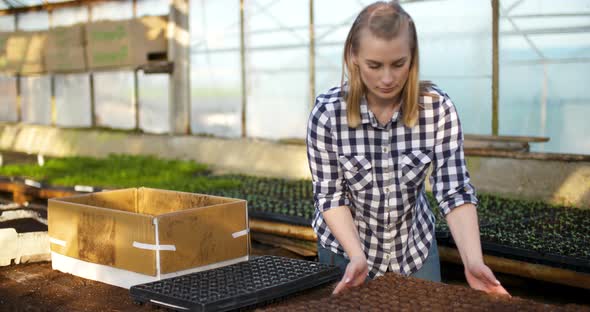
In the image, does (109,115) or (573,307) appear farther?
(109,115)

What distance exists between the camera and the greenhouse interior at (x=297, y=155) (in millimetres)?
1727

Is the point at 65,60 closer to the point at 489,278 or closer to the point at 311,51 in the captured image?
the point at 311,51

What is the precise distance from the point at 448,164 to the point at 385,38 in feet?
1.29

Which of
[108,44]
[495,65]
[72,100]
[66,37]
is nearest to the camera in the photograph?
[495,65]

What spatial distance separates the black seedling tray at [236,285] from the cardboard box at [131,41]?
6.37 meters

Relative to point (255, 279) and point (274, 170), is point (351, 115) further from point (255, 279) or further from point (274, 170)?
point (274, 170)

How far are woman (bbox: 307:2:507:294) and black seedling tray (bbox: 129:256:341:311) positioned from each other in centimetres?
14

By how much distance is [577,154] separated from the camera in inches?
183

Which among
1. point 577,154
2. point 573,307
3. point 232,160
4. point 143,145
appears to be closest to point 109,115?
point 143,145

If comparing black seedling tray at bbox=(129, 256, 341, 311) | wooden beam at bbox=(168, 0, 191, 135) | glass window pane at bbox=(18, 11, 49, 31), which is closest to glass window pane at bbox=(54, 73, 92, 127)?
glass window pane at bbox=(18, 11, 49, 31)

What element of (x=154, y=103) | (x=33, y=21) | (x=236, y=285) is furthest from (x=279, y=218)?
(x=33, y=21)

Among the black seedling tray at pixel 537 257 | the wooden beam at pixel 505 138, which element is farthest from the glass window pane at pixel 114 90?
the black seedling tray at pixel 537 257

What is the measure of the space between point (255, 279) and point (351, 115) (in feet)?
1.68

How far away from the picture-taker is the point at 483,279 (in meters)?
1.61
